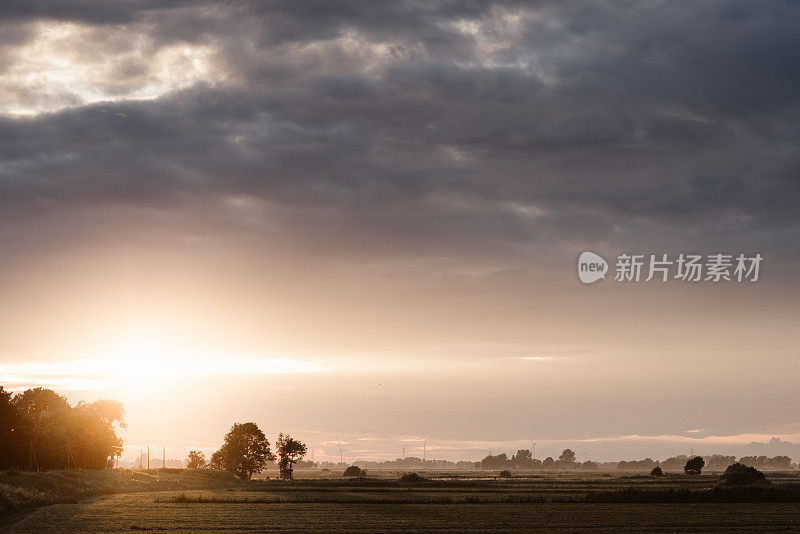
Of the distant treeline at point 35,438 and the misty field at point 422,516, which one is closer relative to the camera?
the misty field at point 422,516

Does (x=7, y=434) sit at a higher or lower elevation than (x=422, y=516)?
higher

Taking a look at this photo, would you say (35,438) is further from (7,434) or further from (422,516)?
(422,516)

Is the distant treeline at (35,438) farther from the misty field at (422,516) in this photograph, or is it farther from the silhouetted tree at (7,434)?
the misty field at (422,516)

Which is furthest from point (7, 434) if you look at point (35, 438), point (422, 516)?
point (422, 516)

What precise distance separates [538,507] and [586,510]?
336 inches

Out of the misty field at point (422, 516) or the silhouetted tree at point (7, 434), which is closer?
the misty field at point (422, 516)

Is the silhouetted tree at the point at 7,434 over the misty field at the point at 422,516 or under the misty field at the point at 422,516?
over

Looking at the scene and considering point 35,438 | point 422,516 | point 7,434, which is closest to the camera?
point 422,516

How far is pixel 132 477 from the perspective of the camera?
165 m

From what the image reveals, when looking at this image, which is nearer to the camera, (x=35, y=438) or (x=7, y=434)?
(x=7, y=434)

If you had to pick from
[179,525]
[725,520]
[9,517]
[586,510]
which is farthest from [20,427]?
[725,520]

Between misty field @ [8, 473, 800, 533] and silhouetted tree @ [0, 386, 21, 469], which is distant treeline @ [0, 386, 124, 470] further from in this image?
misty field @ [8, 473, 800, 533]

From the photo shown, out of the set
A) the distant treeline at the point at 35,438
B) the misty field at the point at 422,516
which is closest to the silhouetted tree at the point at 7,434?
the distant treeline at the point at 35,438

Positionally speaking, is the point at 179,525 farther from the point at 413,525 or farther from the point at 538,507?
the point at 538,507
